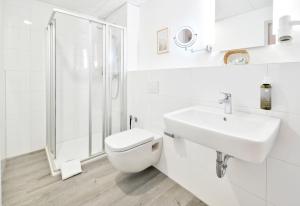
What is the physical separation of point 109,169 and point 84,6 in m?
2.23

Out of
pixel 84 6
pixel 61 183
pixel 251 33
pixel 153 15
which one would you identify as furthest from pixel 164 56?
pixel 61 183

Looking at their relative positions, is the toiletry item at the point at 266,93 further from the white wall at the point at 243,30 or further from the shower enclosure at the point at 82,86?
the shower enclosure at the point at 82,86

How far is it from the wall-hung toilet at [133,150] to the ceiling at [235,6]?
1.27m

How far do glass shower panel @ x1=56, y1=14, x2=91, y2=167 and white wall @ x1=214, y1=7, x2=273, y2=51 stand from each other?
1.51m

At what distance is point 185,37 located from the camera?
1.56 meters

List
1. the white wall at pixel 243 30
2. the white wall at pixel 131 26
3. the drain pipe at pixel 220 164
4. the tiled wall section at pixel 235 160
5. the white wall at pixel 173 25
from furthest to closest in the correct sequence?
the white wall at pixel 131 26, the white wall at pixel 173 25, the white wall at pixel 243 30, the drain pipe at pixel 220 164, the tiled wall section at pixel 235 160

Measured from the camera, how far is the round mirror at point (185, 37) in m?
1.49

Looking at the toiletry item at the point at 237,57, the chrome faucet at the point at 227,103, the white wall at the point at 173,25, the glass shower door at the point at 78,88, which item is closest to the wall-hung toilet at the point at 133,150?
the glass shower door at the point at 78,88

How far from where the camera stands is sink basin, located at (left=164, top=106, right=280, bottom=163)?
0.62m

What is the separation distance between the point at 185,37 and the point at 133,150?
123cm

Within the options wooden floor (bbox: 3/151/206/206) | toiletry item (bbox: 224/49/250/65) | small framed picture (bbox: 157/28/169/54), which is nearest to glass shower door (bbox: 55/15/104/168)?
wooden floor (bbox: 3/151/206/206)

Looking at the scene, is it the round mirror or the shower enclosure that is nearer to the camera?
the round mirror

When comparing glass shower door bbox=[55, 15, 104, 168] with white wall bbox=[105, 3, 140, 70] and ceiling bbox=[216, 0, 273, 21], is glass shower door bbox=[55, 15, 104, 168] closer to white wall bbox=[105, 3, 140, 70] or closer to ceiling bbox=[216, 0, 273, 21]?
white wall bbox=[105, 3, 140, 70]

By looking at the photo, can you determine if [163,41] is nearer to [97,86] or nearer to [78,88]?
[97,86]
